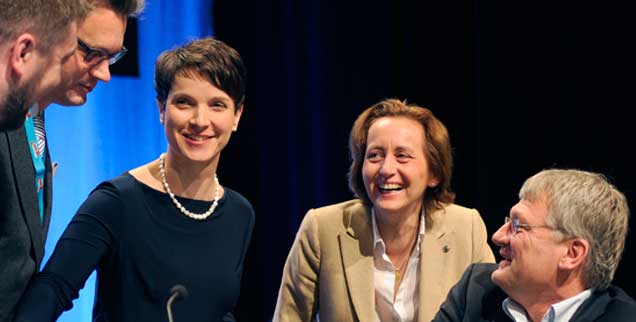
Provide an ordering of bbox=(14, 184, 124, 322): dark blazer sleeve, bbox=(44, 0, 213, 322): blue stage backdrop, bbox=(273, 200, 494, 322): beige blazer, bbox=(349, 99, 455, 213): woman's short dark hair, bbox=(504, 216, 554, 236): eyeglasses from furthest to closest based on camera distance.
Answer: bbox=(44, 0, 213, 322): blue stage backdrop, bbox=(349, 99, 455, 213): woman's short dark hair, bbox=(273, 200, 494, 322): beige blazer, bbox=(504, 216, 554, 236): eyeglasses, bbox=(14, 184, 124, 322): dark blazer sleeve

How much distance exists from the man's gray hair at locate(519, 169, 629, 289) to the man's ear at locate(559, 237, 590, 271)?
1 cm

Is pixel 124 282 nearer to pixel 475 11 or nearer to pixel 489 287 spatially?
pixel 489 287

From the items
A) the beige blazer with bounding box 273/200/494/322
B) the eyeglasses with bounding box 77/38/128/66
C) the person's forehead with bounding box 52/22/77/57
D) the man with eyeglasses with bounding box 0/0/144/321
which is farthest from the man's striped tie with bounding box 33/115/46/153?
the beige blazer with bounding box 273/200/494/322

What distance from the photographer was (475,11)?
15.3 ft

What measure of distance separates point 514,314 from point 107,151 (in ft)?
8.35

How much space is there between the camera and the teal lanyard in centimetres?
206

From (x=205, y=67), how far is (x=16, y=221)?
846 mm

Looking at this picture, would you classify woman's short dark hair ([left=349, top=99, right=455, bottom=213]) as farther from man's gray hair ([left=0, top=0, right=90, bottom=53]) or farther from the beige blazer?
man's gray hair ([left=0, top=0, right=90, bottom=53])

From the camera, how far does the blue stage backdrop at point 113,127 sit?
423cm

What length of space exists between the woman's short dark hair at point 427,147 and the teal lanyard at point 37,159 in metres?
1.30

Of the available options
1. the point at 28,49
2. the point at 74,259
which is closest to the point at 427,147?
the point at 74,259

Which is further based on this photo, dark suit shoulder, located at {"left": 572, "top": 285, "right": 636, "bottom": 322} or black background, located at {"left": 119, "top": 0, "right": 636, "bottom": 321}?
black background, located at {"left": 119, "top": 0, "right": 636, "bottom": 321}

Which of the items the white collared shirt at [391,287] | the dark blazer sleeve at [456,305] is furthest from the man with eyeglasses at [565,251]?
the white collared shirt at [391,287]

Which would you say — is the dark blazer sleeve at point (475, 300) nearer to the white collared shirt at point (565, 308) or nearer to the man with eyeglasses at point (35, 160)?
the white collared shirt at point (565, 308)
